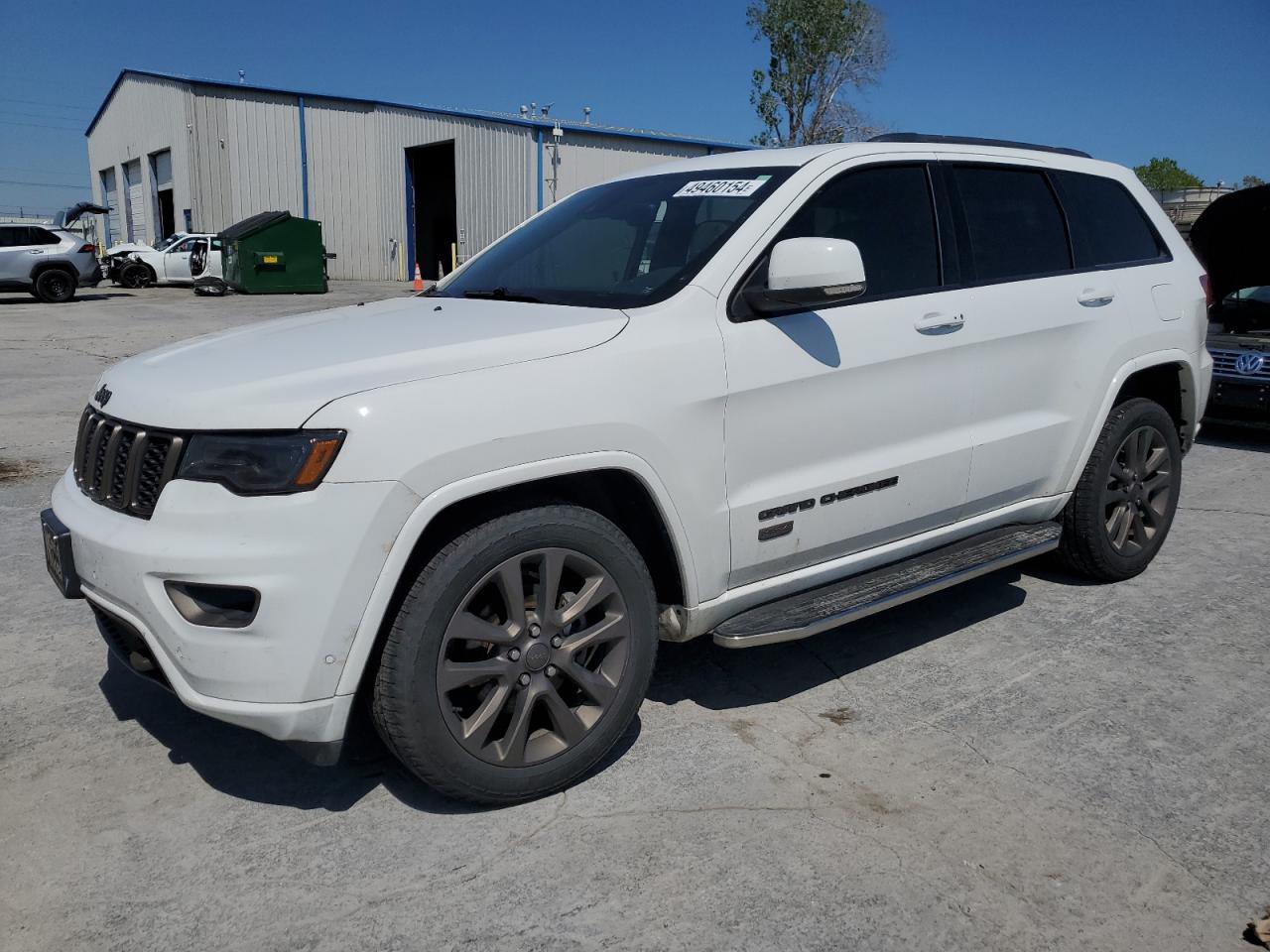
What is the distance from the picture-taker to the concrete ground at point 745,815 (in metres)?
2.48

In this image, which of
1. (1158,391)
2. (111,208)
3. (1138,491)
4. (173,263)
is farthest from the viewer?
(111,208)

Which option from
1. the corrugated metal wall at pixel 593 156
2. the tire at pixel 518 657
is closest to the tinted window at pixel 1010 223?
the tire at pixel 518 657

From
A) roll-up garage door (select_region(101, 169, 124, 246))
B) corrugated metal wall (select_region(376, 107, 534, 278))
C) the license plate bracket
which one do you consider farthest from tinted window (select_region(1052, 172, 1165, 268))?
roll-up garage door (select_region(101, 169, 124, 246))

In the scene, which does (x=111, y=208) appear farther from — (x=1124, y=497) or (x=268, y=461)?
(x=268, y=461)

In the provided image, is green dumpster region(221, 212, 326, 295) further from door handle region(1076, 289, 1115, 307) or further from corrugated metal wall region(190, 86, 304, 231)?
door handle region(1076, 289, 1115, 307)

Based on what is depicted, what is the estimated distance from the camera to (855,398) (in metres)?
3.48

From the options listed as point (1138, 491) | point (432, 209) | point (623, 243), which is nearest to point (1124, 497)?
point (1138, 491)

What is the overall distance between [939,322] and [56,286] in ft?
81.3

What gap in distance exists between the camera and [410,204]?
3703 centimetres

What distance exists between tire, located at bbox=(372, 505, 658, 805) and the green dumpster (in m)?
26.4

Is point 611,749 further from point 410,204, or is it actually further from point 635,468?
point 410,204

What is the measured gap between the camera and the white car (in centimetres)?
2897

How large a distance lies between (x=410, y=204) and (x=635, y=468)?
36203 mm

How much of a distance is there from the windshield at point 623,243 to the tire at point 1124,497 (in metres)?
2.02
